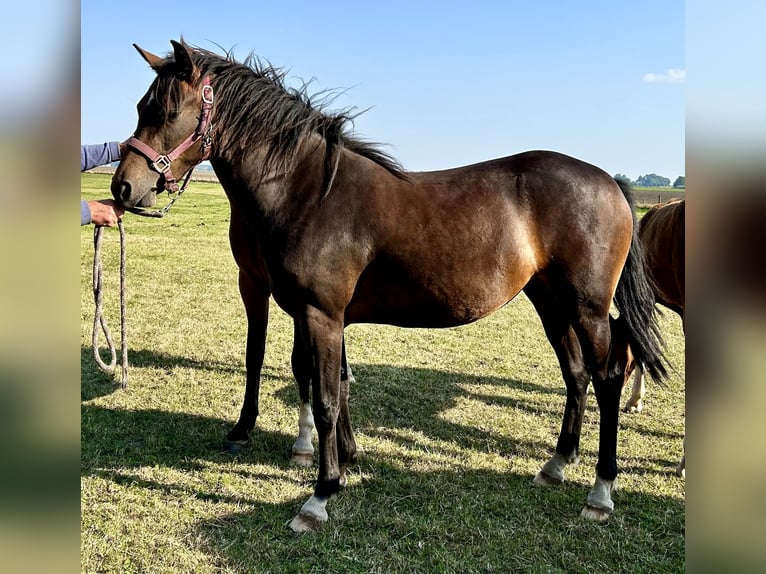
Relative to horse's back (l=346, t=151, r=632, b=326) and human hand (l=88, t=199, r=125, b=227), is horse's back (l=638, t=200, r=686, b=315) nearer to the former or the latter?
horse's back (l=346, t=151, r=632, b=326)

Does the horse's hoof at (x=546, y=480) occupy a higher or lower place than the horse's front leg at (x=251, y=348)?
lower

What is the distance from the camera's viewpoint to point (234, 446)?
3.80m

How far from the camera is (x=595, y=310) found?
310cm

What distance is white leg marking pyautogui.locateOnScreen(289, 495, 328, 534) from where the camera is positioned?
2896 millimetres

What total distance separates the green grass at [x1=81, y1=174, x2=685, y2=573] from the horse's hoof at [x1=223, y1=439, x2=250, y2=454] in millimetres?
52

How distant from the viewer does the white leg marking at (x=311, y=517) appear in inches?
114

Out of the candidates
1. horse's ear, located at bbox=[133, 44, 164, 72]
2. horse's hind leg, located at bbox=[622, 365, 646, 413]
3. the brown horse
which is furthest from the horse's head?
horse's hind leg, located at bbox=[622, 365, 646, 413]

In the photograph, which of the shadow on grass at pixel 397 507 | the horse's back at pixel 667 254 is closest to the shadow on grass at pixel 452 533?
the shadow on grass at pixel 397 507

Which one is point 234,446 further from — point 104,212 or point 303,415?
point 104,212

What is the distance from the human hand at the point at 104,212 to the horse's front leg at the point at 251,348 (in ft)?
3.33

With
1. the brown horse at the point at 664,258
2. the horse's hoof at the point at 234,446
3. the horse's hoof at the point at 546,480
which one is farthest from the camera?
the brown horse at the point at 664,258

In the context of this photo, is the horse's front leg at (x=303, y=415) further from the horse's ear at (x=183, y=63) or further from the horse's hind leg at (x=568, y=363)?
the horse's ear at (x=183, y=63)
